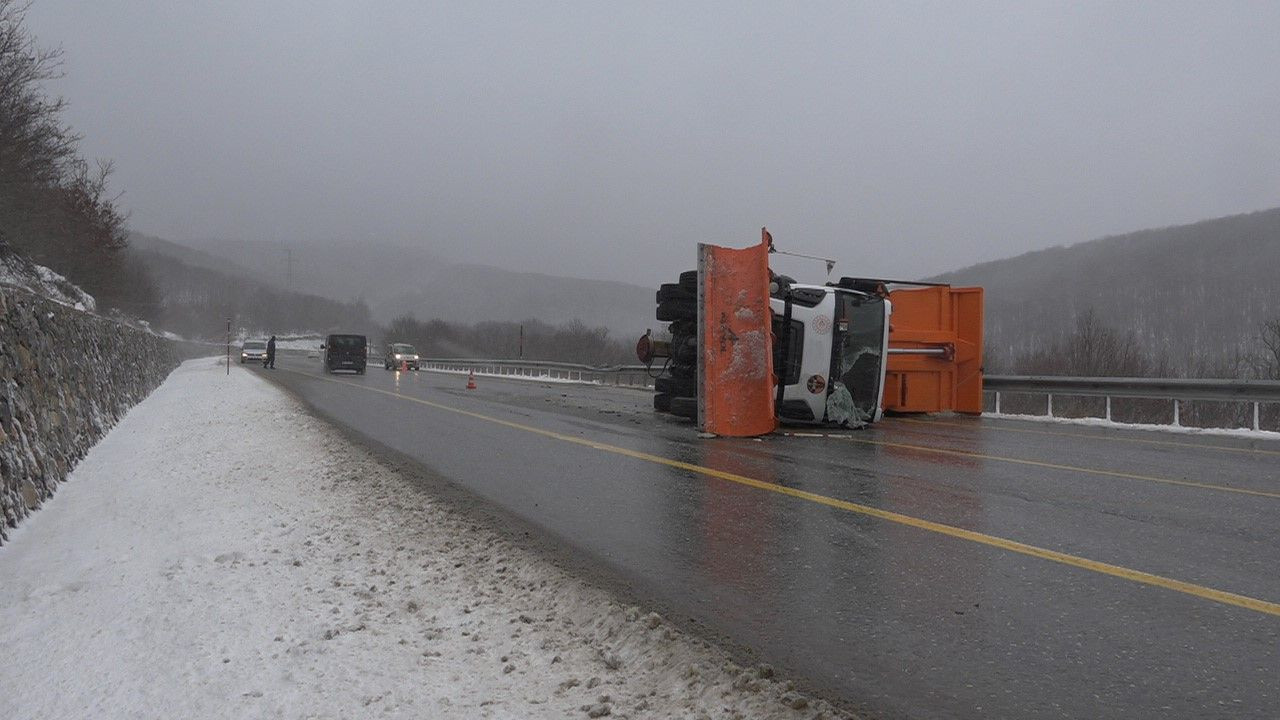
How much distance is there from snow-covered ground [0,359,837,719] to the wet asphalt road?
1.52ft

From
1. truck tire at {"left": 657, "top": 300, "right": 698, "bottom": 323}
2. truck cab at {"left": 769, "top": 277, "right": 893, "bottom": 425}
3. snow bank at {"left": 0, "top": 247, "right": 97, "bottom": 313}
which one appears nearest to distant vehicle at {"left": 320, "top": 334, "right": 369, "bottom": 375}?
snow bank at {"left": 0, "top": 247, "right": 97, "bottom": 313}

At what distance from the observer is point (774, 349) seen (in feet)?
39.6

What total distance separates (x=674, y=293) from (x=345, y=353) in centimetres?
3249

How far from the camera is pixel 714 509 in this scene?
633 cm

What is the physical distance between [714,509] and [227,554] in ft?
11.8

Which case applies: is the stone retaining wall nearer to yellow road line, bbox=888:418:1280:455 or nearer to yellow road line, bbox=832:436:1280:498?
yellow road line, bbox=832:436:1280:498

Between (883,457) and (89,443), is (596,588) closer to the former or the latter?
(883,457)

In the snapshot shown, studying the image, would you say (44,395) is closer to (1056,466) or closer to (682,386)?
(682,386)

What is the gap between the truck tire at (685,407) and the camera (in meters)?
13.2

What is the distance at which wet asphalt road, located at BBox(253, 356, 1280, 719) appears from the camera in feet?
10.00

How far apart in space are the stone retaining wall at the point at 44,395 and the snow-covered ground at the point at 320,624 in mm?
401

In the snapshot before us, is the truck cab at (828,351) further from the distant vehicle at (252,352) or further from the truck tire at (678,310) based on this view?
the distant vehicle at (252,352)

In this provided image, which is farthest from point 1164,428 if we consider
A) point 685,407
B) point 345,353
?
point 345,353

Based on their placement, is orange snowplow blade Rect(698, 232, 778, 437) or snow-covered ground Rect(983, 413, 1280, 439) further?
snow-covered ground Rect(983, 413, 1280, 439)
